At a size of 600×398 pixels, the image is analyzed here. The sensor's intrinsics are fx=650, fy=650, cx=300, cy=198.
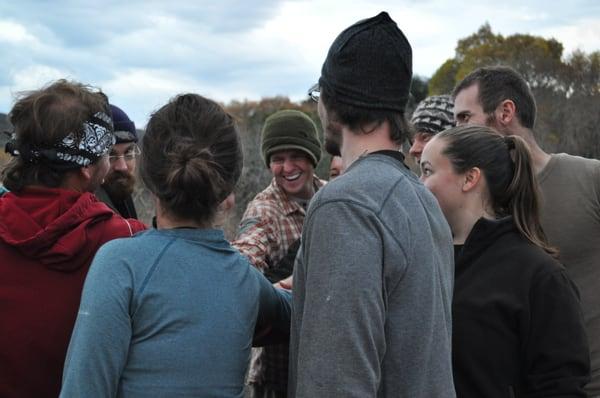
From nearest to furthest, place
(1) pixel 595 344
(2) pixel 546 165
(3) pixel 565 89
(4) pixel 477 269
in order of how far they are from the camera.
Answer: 1. (4) pixel 477 269
2. (1) pixel 595 344
3. (2) pixel 546 165
4. (3) pixel 565 89

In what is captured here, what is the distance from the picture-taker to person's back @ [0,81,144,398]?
193 centimetres

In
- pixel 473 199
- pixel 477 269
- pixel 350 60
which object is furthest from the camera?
pixel 473 199

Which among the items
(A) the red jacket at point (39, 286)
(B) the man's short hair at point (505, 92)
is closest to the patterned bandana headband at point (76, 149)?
(A) the red jacket at point (39, 286)

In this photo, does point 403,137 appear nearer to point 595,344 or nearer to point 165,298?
point 165,298

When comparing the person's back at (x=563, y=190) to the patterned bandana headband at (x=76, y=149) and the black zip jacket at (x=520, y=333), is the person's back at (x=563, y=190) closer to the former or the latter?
the black zip jacket at (x=520, y=333)

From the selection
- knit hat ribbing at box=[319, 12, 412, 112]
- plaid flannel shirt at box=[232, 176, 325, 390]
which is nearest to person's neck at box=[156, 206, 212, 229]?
knit hat ribbing at box=[319, 12, 412, 112]

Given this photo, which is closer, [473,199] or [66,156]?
[66,156]

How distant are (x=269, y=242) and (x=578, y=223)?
1513mm

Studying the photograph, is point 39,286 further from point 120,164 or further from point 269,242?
point 120,164

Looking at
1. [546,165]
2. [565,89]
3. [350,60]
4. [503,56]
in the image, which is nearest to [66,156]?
[350,60]

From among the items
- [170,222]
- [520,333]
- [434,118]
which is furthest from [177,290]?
[434,118]

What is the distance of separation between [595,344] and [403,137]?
172cm

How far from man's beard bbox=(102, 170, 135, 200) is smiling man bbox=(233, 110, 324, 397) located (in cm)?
62

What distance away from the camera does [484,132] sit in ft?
8.93
